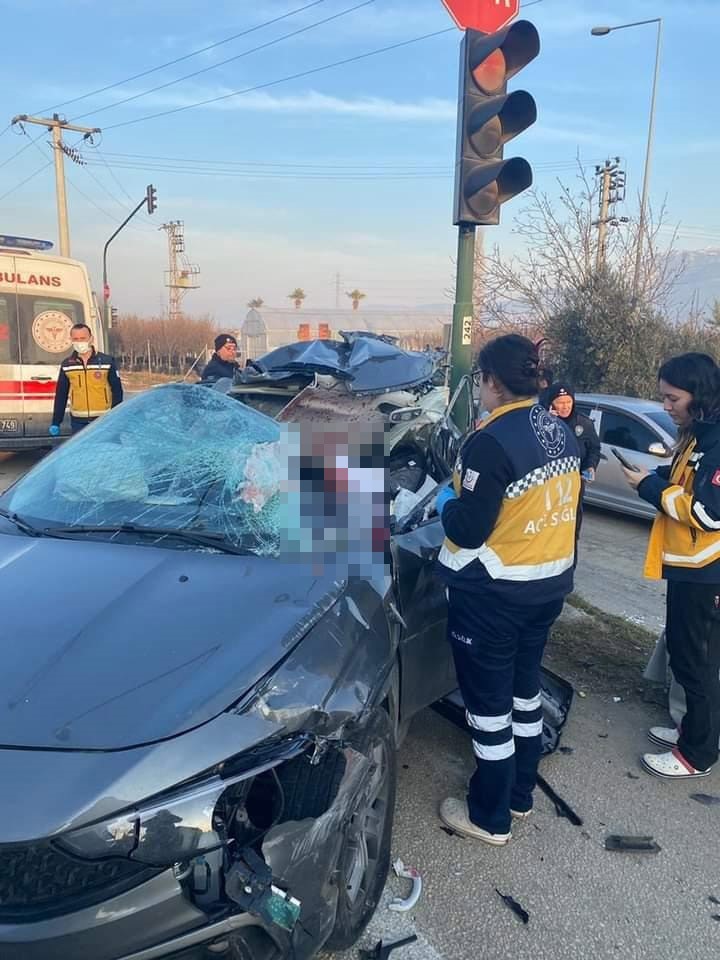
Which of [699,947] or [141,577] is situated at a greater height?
[141,577]

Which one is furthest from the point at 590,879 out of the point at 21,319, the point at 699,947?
the point at 21,319

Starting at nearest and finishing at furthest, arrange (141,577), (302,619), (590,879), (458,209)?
(302,619)
(141,577)
(590,879)
(458,209)

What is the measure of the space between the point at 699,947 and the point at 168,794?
1895 millimetres

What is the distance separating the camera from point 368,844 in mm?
2291

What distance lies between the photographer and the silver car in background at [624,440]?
876cm

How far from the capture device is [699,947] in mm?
2354

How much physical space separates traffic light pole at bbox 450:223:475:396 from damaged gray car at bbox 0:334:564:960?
2.07 m

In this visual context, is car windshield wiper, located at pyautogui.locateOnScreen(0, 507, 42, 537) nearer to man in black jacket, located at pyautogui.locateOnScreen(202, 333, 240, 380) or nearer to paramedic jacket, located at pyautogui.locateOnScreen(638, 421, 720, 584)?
paramedic jacket, located at pyautogui.locateOnScreen(638, 421, 720, 584)

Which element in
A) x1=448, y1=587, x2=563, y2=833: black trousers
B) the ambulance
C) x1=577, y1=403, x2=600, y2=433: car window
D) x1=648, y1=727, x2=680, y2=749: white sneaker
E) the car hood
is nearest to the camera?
the car hood

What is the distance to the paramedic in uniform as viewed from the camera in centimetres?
254

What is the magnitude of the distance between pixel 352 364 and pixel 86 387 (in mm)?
4305

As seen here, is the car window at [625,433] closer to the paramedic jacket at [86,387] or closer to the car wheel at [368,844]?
the paramedic jacket at [86,387]

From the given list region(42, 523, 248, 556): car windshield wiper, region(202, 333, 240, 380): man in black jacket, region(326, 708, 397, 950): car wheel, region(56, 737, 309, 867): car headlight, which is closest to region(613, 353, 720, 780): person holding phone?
region(326, 708, 397, 950): car wheel

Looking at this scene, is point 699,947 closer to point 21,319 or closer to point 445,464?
point 445,464
